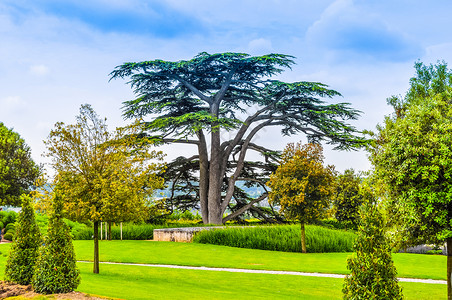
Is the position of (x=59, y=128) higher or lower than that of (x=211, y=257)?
higher

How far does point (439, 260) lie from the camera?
21.1 meters

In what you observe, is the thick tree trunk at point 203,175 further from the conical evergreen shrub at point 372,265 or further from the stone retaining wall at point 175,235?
the conical evergreen shrub at point 372,265

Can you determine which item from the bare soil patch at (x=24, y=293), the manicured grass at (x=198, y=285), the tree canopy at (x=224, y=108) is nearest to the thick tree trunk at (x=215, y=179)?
the tree canopy at (x=224, y=108)

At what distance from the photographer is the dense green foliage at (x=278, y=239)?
2439 cm

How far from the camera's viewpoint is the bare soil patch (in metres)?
9.78

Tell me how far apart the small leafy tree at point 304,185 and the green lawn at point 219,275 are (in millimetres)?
2254

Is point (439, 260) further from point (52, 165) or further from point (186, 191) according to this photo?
point (186, 191)

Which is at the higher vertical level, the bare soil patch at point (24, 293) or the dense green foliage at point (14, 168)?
the dense green foliage at point (14, 168)

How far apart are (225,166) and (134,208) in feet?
69.9

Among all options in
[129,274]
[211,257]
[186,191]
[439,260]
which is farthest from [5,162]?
[439,260]

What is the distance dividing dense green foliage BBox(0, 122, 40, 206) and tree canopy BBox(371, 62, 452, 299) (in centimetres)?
3921

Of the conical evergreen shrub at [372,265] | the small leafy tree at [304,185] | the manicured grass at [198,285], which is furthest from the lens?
the small leafy tree at [304,185]

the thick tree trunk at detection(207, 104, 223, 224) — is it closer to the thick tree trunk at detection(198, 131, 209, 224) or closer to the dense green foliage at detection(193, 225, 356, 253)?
the thick tree trunk at detection(198, 131, 209, 224)

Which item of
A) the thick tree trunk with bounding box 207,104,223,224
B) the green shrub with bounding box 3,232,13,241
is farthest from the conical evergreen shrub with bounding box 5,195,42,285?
the thick tree trunk with bounding box 207,104,223,224
